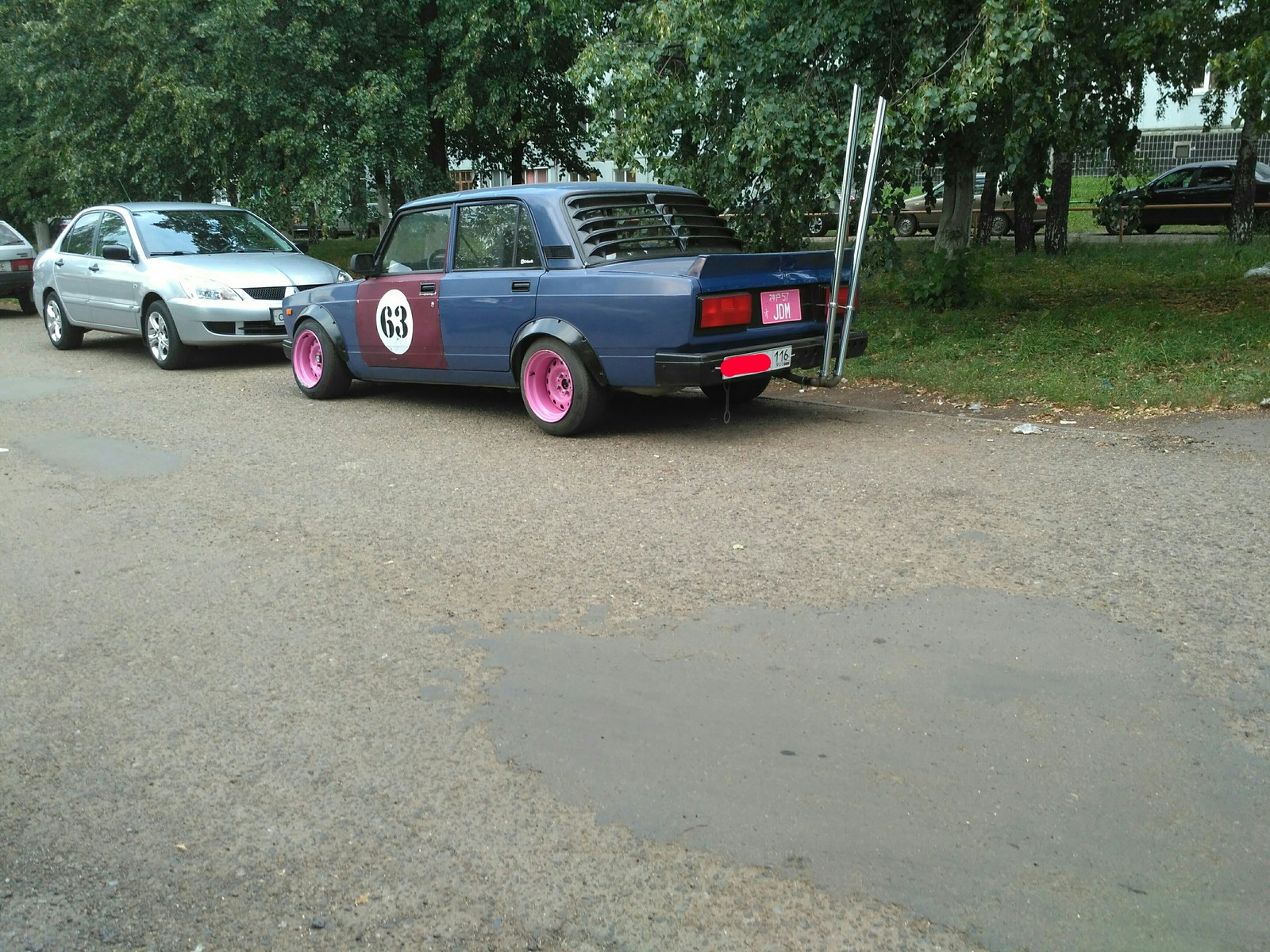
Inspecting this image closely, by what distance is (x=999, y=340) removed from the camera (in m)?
11.7

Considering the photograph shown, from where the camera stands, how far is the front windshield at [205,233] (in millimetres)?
13203

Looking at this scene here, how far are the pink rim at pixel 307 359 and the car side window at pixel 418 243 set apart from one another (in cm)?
123

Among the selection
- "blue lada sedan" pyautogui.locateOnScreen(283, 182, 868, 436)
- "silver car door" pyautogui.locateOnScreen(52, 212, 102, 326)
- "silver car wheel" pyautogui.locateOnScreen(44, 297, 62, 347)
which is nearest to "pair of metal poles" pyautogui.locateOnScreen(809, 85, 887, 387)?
"blue lada sedan" pyautogui.locateOnScreen(283, 182, 868, 436)

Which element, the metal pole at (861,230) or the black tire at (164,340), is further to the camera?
the black tire at (164,340)

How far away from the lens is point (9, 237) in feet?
65.3

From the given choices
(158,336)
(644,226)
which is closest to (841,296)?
(644,226)

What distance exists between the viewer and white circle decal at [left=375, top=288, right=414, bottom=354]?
30.6ft


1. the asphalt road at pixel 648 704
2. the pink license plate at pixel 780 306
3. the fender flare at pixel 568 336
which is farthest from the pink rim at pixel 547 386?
the pink license plate at pixel 780 306

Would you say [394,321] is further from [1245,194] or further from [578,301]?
[1245,194]

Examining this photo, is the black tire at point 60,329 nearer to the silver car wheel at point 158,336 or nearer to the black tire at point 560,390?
the silver car wheel at point 158,336

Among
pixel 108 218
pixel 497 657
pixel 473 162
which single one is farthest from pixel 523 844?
pixel 473 162

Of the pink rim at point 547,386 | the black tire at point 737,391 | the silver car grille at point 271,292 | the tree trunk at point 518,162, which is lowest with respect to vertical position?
the black tire at point 737,391

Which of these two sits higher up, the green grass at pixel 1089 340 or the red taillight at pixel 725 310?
Answer: the red taillight at pixel 725 310

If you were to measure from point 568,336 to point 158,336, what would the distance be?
6409mm
